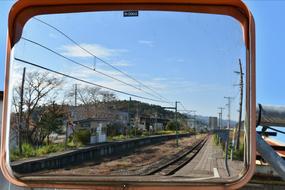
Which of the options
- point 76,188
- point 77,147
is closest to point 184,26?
point 77,147

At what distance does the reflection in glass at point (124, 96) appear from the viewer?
4.36ft

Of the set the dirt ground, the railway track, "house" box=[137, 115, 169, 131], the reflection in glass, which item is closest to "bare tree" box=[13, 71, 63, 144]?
the reflection in glass

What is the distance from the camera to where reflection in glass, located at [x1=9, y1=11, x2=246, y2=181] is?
133cm

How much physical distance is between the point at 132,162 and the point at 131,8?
509mm

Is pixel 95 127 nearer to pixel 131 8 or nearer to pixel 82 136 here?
pixel 82 136

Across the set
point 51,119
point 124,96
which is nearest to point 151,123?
point 124,96

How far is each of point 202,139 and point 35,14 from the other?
706 mm

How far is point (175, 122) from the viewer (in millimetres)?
1456

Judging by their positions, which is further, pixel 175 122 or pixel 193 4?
pixel 175 122

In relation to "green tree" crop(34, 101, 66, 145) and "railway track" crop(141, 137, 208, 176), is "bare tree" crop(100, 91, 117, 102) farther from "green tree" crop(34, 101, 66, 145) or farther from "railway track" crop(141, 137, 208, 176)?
"railway track" crop(141, 137, 208, 176)

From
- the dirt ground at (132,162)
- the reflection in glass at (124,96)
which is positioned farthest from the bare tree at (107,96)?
the dirt ground at (132,162)

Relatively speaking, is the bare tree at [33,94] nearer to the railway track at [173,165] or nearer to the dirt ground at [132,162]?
the dirt ground at [132,162]

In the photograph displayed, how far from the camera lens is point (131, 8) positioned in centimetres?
134

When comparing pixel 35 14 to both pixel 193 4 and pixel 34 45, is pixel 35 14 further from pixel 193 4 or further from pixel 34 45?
pixel 193 4
